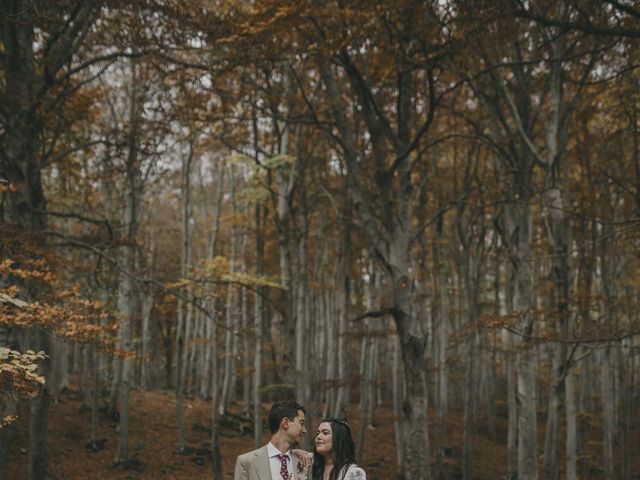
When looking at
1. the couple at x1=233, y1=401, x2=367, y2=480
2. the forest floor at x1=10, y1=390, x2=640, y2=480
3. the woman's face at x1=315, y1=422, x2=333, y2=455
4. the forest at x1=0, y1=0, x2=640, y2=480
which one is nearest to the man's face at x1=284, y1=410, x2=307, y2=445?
the couple at x1=233, y1=401, x2=367, y2=480

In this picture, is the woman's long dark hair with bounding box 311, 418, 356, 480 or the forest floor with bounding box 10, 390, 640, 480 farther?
the forest floor with bounding box 10, 390, 640, 480

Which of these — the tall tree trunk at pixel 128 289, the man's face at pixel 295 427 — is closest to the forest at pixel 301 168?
the tall tree trunk at pixel 128 289

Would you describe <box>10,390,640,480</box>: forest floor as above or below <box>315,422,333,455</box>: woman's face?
below

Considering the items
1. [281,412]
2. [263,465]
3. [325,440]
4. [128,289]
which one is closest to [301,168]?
[128,289]

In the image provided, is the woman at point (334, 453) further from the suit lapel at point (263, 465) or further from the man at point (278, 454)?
the suit lapel at point (263, 465)

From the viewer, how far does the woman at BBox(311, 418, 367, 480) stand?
3.49 m

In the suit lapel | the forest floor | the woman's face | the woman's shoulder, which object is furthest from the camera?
the forest floor

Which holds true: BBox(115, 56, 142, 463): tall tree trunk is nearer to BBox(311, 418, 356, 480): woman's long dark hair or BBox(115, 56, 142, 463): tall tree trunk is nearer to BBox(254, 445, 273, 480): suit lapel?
BBox(254, 445, 273, 480): suit lapel

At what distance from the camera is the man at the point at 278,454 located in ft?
12.5

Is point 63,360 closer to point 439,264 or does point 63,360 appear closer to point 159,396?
point 159,396

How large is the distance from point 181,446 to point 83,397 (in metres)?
5.22

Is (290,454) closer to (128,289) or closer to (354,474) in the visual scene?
(354,474)

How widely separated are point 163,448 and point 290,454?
13.2m

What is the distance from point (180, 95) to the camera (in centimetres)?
1158
